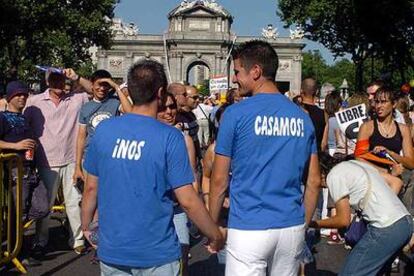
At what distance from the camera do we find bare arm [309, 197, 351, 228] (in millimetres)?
5020

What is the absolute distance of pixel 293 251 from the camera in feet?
14.3

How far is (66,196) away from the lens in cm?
903

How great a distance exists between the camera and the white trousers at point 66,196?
8.80 m

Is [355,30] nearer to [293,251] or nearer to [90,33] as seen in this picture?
[90,33]

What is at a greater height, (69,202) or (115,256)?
(115,256)

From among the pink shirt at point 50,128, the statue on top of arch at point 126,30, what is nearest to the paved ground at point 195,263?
the pink shirt at point 50,128

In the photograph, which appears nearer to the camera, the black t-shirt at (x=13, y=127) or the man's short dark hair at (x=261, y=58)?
the man's short dark hair at (x=261, y=58)

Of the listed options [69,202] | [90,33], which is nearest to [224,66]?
[90,33]

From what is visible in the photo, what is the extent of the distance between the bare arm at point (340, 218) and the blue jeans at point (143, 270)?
1.25 meters

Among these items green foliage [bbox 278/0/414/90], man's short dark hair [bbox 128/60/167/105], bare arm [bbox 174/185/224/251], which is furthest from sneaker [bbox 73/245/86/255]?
green foliage [bbox 278/0/414/90]

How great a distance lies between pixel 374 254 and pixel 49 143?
4641 millimetres

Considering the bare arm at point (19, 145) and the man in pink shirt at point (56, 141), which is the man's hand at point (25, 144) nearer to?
the bare arm at point (19, 145)

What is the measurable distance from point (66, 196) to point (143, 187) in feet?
17.1

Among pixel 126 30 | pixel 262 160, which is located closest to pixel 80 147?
pixel 262 160
